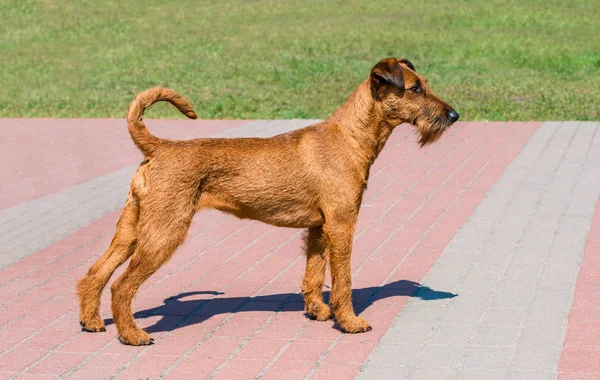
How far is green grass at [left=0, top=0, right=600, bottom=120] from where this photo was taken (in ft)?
59.4

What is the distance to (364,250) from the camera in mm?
8359

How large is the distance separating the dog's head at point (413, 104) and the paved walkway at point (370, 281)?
51.3 inches

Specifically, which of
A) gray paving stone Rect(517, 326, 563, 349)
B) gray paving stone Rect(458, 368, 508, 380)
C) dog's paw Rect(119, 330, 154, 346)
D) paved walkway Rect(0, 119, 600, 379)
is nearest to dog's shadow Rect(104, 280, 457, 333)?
paved walkway Rect(0, 119, 600, 379)

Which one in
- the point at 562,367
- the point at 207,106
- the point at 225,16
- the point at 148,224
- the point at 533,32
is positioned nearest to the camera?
the point at 562,367

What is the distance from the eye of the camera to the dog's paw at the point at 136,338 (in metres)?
5.97

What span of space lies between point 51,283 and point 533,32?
837 inches

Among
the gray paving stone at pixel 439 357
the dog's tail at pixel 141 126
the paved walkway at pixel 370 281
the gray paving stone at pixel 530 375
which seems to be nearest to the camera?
the gray paving stone at pixel 530 375

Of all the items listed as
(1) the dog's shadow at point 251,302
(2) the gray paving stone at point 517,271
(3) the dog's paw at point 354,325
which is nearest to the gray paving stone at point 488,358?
(2) the gray paving stone at point 517,271

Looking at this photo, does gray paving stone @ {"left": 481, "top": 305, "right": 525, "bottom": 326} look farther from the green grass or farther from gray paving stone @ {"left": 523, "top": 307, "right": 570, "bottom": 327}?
the green grass

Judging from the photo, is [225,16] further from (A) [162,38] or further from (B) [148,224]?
(B) [148,224]

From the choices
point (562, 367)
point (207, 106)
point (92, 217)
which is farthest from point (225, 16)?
point (562, 367)

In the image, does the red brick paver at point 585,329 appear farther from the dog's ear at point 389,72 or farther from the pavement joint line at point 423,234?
the dog's ear at point 389,72

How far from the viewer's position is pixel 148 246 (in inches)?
234

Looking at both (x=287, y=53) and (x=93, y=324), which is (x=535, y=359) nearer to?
(x=93, y=324)
